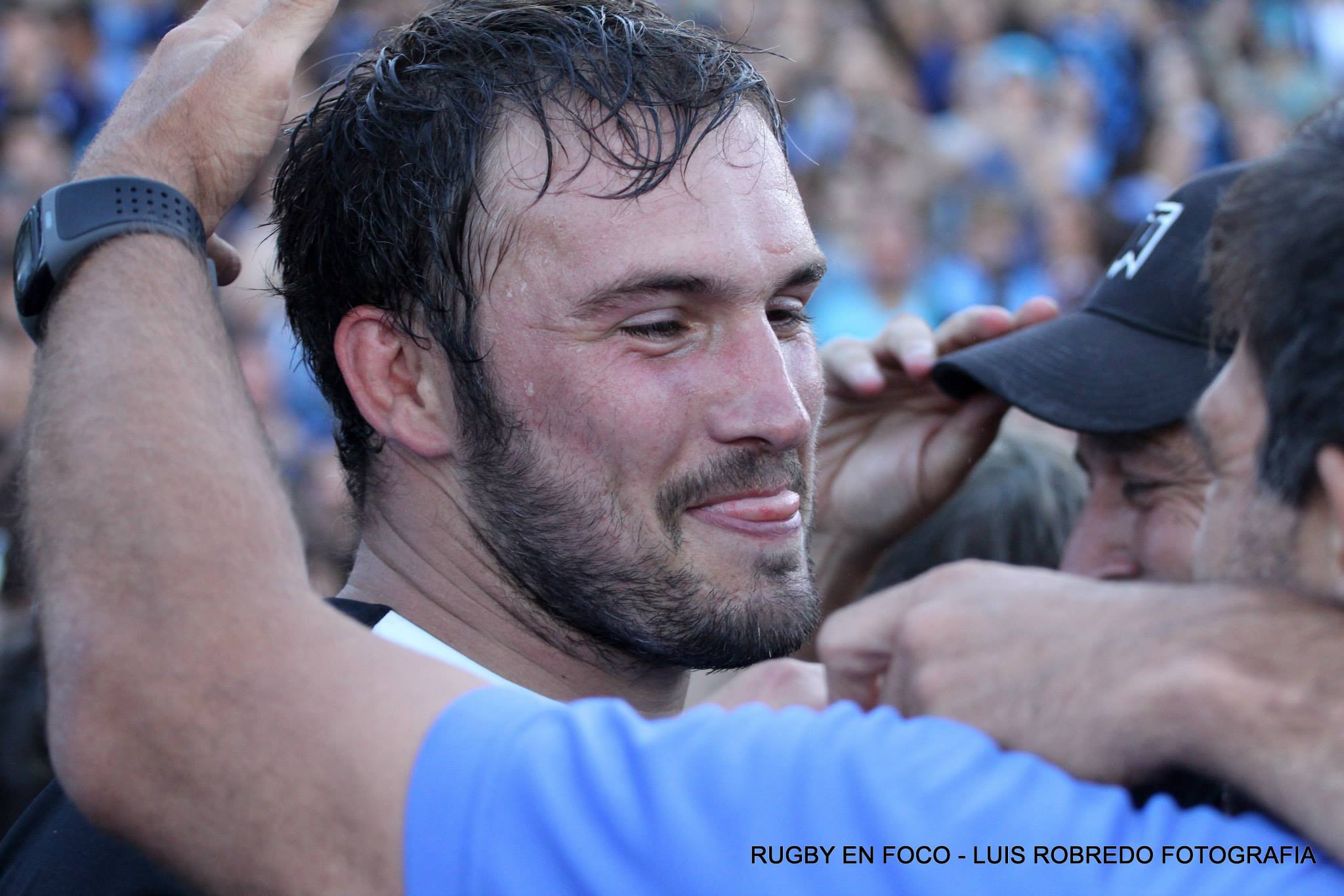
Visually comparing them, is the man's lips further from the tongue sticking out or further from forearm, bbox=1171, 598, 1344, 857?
forearm, bbox=1171, 598, 1344, 857

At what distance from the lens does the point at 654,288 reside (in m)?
2.17

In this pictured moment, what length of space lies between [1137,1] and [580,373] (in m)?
11.4

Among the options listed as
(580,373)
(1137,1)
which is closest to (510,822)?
(580,373)

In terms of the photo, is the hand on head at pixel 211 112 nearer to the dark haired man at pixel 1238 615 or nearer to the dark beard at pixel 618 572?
the dark beard at pixel 618 572

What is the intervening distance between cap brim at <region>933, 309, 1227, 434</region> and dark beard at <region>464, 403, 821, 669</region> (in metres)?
0.77

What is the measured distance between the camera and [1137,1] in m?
12.0

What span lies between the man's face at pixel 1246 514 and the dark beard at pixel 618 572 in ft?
2.44

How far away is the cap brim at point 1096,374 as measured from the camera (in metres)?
2.64

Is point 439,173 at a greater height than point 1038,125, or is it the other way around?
point 439,173

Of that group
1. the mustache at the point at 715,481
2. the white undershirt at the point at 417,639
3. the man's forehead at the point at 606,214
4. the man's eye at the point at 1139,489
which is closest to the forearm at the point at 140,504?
the white undershirt at the point at 417,639

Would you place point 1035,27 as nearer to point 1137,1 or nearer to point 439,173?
point 1137,1

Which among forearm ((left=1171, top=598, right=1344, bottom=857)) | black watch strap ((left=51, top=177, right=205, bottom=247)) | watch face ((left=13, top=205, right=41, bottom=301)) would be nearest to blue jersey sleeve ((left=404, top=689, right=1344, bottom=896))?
forearm ((left=1171, top=598, right=1344, bottom=857))

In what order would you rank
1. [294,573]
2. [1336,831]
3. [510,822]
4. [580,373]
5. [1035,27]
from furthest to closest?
[1035,27], [580,373], [294,573], [510,822], [1336,831]

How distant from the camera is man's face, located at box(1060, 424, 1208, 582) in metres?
2.72
